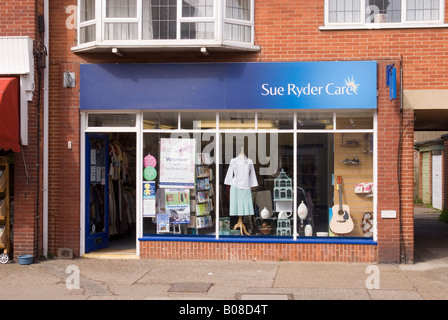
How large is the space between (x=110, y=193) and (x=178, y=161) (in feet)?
7.49

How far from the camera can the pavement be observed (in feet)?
28.5

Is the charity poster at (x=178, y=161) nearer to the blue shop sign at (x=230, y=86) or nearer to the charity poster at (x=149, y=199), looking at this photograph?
the charity poster at (x=149, y=199)

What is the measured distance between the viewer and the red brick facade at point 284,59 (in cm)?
1114

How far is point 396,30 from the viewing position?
11.2 m

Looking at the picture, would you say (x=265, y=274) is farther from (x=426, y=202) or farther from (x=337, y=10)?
(x=426, y=202)

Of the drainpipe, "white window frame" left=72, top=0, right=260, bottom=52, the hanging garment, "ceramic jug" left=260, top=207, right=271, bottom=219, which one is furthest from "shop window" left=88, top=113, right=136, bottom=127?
"ceramic jug" left=260, top=207, right=271, bottom=219

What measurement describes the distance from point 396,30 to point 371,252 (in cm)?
426

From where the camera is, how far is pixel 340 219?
37.9 ft

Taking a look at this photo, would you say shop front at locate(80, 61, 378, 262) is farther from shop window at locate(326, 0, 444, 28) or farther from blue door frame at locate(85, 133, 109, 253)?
shop window at locate(326, 0, 444, 28)

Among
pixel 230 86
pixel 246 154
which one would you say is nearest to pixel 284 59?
pixel 230 86

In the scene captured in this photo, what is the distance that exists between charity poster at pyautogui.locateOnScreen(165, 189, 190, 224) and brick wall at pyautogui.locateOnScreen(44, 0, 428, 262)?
1.82m

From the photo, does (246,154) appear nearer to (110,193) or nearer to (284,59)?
(284,59)

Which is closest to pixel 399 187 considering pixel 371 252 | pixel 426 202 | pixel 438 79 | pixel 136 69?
pixel 371 252

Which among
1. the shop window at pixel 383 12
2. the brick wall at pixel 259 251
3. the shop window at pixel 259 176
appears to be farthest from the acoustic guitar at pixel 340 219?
the shop window at pixel 383 12
